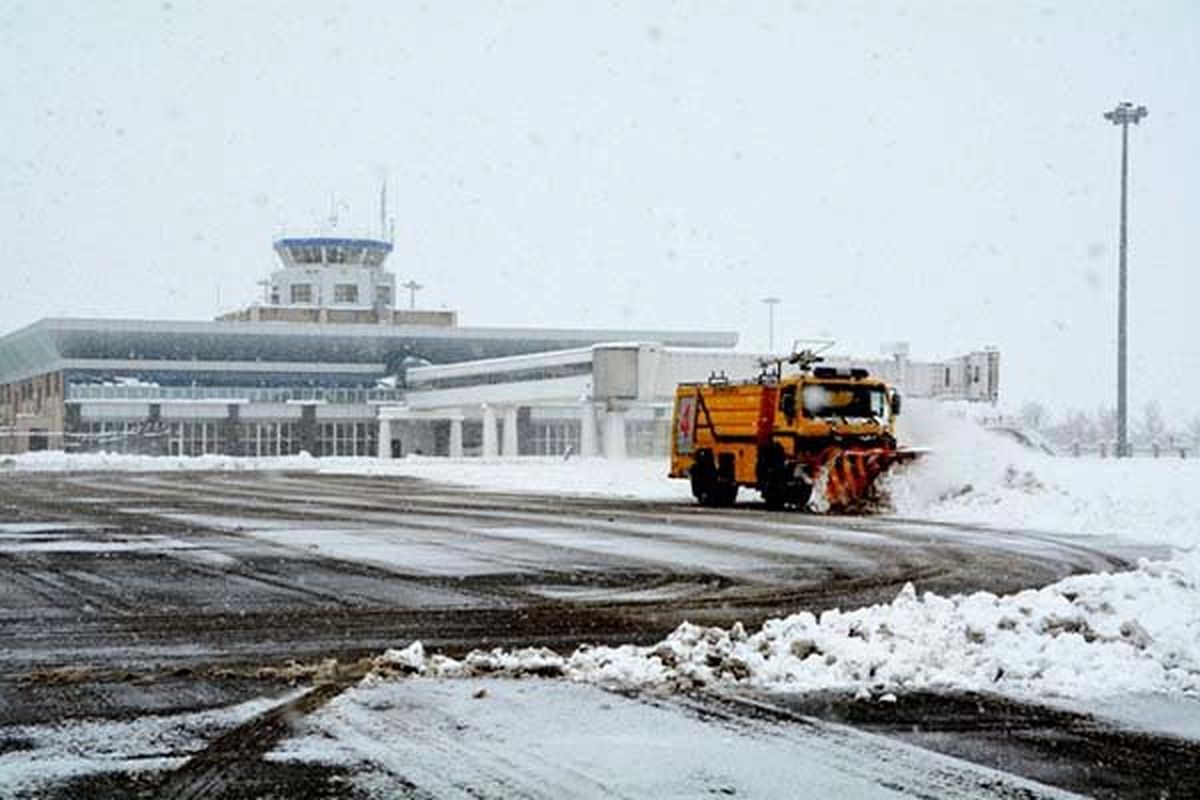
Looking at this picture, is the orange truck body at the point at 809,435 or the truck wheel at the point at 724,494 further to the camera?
the truck wheel at the point at 724,494

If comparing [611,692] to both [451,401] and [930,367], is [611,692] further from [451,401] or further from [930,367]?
[451,401]

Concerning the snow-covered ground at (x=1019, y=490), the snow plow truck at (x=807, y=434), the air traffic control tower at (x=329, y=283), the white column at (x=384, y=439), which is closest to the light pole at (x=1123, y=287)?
the snow-covered ground at (x=1019, y=490)

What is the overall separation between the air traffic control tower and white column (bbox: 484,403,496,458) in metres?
33.4

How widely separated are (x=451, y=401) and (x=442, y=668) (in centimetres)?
7898

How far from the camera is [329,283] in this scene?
11494 centimetres

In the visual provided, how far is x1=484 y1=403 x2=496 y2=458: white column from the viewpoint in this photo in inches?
3194

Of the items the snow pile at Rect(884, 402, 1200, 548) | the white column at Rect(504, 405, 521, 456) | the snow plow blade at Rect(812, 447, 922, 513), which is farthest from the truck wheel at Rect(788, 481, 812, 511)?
the white column at Rect(504, 405, 521, 456)

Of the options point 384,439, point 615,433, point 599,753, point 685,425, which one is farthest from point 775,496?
point 384,439

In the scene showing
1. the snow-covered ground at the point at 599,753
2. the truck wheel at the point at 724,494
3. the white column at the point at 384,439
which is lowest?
the white column at the point at 384,439

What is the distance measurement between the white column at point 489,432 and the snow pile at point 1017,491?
164ft

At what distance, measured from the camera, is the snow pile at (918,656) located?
9.20 m

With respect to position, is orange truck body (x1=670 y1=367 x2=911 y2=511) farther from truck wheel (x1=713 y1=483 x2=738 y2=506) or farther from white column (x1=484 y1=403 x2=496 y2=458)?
white column (x1=484 y1=403 x2=496 y2=458)

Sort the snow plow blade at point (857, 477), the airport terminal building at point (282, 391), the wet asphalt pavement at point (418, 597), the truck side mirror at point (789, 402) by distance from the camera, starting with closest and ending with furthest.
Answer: the wet asphalt pavement at point (418, 597), the snow plow blade at point (857, 477), the truck side mirror at point (789, 402), the airport terminal building at point (282, 391)

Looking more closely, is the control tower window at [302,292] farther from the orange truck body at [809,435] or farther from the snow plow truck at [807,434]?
the orange truck body at [809,435]
